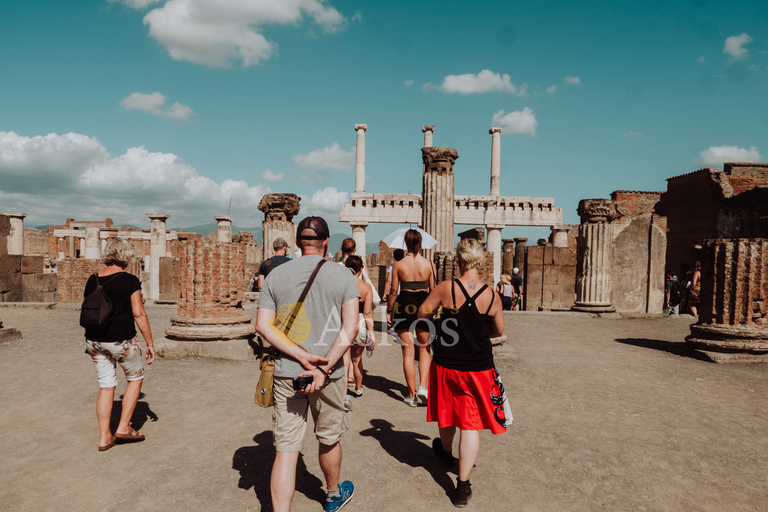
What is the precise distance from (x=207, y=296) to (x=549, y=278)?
463 inches

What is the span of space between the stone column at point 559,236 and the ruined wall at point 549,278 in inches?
519

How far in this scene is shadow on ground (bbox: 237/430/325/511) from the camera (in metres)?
2.81

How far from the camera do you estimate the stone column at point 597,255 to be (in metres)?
11.2

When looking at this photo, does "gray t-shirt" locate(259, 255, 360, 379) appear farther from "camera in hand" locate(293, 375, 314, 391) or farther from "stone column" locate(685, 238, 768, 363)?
"stone column" locate(685, 238, 768, 363)

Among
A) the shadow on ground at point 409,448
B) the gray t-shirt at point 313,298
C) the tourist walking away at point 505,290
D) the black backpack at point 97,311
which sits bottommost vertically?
the shadow on ground at point 409,448

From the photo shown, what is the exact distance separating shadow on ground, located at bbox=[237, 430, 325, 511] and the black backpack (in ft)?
4.64

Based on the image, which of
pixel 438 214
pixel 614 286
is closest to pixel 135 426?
pixel 438 214

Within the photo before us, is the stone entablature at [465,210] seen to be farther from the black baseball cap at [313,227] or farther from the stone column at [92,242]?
the black baseball cap at [313,227]

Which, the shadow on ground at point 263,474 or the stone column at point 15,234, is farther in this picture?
the stone column at point 15,234

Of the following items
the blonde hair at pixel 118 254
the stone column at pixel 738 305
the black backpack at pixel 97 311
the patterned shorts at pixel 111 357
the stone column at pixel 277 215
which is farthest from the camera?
the stone column at pixel 277 215

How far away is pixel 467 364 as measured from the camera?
9.43ft

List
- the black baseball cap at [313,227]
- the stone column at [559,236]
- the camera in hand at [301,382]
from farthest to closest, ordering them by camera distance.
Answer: the stone column at [559,236] → the black baseball cap at [313,227] → the camera in hand at [301,382]

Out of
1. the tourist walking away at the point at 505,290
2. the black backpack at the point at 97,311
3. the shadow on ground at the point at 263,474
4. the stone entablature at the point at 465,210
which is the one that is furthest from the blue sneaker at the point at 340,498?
the stone entablature at the point at 465,210

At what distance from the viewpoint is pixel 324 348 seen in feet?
7.87
